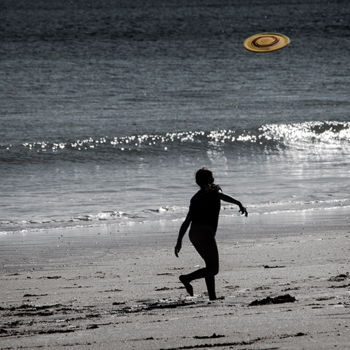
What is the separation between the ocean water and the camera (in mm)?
15875

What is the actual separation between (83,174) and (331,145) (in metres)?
7.31

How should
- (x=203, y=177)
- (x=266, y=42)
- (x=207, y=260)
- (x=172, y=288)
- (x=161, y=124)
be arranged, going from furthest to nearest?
(x=161, y=124) → (x=266, y=42) → (x=172, y=288) → (x=207, y=260) → (x=203, y=177)

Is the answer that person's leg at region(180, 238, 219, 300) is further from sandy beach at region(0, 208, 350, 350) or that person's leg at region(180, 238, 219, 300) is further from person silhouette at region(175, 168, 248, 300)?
sandy beach at region(0, 208, 350, 350)

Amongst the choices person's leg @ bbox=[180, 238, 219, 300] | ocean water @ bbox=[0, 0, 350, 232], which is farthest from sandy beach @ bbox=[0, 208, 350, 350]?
ocean water @ bbox=[0, 0, 350, 232]

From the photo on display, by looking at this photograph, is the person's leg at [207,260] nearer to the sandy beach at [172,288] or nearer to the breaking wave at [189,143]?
the sandy beach at [172,288]

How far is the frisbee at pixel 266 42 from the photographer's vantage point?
1542 centimetres

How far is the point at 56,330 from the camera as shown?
678 cm

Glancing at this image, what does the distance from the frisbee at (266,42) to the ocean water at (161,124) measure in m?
2.53

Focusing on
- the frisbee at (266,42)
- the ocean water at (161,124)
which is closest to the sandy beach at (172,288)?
the ocean water at (161,124)

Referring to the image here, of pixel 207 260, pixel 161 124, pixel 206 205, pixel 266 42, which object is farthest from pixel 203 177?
pixel 161 124

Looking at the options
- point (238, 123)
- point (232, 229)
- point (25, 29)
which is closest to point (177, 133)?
point (238, 123)

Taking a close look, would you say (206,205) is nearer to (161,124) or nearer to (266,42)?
(266,42)

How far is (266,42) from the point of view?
16922 millimetres

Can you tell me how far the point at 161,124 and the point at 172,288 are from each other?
1988 centimetres
